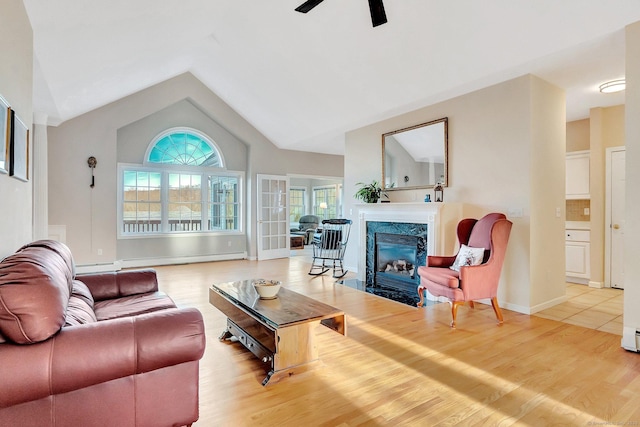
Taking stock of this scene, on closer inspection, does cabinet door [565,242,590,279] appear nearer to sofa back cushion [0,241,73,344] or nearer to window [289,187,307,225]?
sofa back cushion [0,241,73,344]

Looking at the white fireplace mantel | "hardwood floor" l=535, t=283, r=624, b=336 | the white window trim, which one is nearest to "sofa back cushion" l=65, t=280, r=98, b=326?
the white fireplace mantel

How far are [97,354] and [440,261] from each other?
349 cm

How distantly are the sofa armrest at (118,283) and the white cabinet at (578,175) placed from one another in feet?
20.0

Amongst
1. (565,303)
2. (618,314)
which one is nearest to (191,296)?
(565,303)

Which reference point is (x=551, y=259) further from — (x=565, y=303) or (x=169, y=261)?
(x=169, y=261)

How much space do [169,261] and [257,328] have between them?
5335 mm

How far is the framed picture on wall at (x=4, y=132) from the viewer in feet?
6.76

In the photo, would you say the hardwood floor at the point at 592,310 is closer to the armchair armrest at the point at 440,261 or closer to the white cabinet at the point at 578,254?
the white cabinet at the point at 578,254

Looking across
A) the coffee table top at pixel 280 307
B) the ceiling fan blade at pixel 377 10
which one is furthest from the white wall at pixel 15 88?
the ceiling fan blade at pixel 377 10

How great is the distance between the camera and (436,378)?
91.0 inches

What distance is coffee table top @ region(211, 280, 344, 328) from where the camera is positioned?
7.52ft

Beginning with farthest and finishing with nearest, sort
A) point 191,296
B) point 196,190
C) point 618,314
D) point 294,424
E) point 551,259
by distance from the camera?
point 196,190 < point 191,296 < point 551,259 < point 618,314 < point 294,424

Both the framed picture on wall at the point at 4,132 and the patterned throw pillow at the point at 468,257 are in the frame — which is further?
the patterned throw pillow at the point at 468,257

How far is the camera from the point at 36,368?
1284 millimetres
